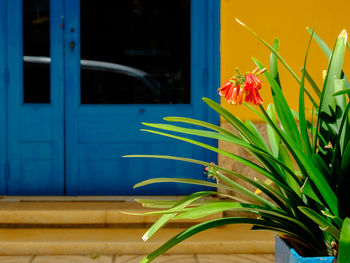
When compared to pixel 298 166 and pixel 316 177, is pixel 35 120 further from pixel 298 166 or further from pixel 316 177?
pixel 316 177

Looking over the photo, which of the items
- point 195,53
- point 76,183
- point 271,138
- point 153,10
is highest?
point 153,10

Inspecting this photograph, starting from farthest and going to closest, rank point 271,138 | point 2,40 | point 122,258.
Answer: point 2,40, point 122,258, point 271,138


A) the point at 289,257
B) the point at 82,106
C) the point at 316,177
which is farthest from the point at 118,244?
the point at 316,177

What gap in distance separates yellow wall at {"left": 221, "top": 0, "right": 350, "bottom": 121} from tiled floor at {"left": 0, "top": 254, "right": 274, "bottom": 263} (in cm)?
120

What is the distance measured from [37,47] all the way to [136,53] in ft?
2.69

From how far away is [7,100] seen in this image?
189 inches

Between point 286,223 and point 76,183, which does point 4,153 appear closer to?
point 76,183

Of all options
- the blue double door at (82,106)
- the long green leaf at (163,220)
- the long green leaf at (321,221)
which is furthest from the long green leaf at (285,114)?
the blue double door at (82,106)

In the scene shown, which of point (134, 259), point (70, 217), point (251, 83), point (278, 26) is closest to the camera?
point (251, 83)

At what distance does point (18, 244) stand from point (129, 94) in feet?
5.07

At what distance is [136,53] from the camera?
4867 mm

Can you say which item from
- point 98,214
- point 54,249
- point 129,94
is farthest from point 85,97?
point 54,249

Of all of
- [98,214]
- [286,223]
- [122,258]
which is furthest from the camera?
[98,214]

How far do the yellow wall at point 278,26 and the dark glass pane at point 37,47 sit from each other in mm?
1473
